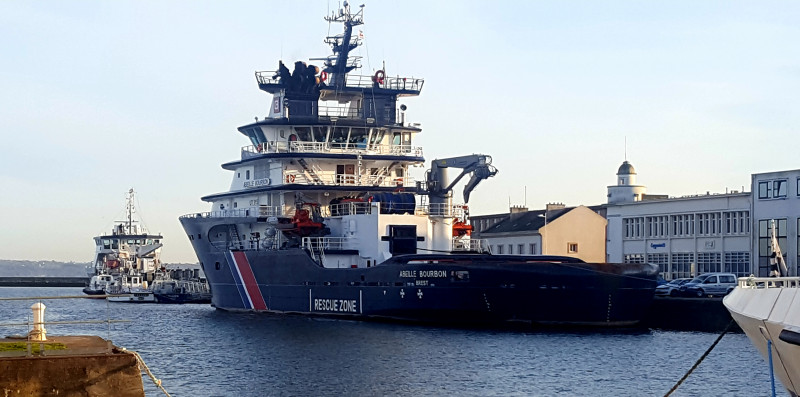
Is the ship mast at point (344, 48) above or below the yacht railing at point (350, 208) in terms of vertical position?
above

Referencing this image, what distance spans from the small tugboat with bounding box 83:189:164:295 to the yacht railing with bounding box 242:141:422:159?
3258 centimetres

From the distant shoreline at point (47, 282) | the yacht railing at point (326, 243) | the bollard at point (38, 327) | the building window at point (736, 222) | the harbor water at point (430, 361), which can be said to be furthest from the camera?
the distant shoreline at point (47, 282)

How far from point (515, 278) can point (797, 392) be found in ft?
69.8

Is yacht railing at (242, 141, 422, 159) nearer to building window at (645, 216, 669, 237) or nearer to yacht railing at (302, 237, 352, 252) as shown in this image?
yacht railing at (302, 237, 352, 252)

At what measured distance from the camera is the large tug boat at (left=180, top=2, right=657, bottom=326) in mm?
36219

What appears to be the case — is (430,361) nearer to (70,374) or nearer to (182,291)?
(70,374)

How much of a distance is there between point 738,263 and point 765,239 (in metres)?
3.90

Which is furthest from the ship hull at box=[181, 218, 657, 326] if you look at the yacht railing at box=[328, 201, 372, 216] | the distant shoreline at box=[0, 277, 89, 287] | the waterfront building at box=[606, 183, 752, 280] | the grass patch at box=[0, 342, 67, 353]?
→ the distant shoreline at box=[0, 277, 89, 287]

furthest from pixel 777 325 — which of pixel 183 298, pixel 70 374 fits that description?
pixel 183 298

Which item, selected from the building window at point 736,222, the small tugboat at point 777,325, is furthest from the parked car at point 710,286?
the small tugboat at point 777,325

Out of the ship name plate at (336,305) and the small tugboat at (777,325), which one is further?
the ship name plate at (336,305)

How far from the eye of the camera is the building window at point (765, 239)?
51469mm

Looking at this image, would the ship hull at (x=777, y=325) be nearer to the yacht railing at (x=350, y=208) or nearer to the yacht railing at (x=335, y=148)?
the yacht railing at (x=350, y=208)

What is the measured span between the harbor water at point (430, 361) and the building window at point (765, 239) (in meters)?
15.7
